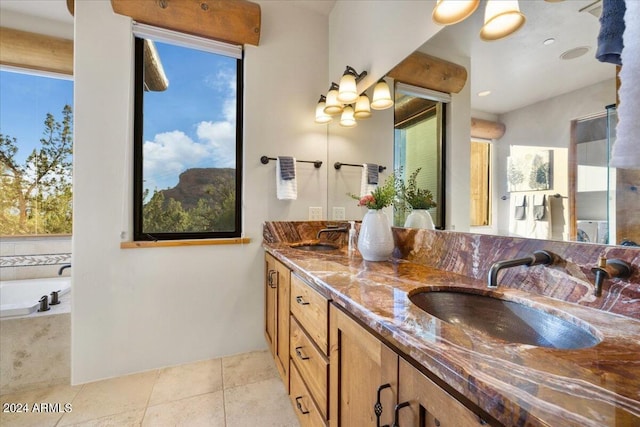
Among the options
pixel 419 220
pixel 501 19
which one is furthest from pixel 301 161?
pixel 501 19

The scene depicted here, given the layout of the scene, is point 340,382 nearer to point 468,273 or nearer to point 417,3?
point 468,273

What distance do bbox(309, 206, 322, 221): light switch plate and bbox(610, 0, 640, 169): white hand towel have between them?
184cm

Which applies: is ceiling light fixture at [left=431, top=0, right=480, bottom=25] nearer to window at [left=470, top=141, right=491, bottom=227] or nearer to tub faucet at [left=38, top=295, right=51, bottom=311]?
window at [left=470, top=141, right=491, bottom=227]

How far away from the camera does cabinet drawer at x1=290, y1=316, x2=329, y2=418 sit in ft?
3.18

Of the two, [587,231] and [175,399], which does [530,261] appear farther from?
[175,399]

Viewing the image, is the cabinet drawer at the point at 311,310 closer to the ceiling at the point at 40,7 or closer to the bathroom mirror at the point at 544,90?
the bathroom mirror at the point at 544,90

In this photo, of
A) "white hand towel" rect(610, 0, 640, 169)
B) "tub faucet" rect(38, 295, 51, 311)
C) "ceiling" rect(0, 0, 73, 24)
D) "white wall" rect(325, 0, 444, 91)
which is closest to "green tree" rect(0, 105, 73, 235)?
"ceiling" rect(0, 0, 73, 24)

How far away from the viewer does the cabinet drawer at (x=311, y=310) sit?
0.96m

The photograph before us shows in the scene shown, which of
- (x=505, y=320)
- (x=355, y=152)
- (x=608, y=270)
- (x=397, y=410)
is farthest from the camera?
(x=355, y=152)

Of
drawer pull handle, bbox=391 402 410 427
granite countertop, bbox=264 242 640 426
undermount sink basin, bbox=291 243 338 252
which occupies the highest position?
granite countertop, bbox=264 242 640 426

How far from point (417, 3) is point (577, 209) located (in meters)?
1.25

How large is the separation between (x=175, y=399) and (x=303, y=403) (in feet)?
2.87

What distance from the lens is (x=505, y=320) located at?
791 mm

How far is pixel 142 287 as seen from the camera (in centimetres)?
180
